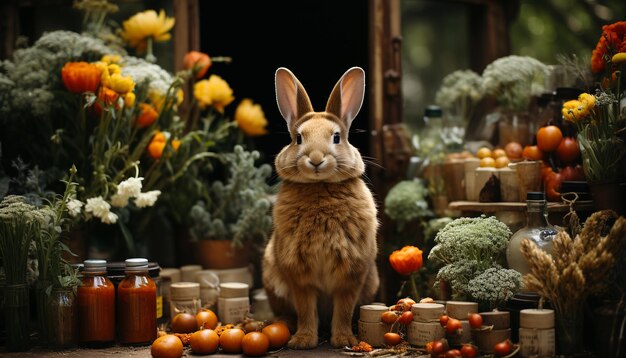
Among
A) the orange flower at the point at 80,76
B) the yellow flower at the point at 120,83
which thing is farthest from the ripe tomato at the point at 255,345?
the orange flower at the point at 80,76

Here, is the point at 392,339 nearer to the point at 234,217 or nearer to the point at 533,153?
the point at 533,153

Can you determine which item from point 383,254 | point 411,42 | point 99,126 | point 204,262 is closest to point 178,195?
point 204,262

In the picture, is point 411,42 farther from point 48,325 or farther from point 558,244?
point 48,325

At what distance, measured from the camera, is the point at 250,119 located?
14.2 feet

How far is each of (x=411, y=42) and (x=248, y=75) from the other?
3.95 ft

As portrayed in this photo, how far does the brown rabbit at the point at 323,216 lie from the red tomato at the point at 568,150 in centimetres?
103

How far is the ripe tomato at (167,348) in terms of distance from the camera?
2.70m

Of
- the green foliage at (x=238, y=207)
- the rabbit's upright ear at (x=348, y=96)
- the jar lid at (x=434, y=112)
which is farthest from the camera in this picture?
the jar lid at (x=434, y=112)

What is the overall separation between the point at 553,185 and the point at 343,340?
1287mm

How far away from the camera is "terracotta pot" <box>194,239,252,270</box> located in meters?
3.96

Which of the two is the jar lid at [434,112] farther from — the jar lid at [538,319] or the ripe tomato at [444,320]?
the jar lid at [538,319]

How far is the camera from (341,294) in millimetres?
2955

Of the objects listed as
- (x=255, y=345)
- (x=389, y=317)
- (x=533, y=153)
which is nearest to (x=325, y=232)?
(x=389, y=317)

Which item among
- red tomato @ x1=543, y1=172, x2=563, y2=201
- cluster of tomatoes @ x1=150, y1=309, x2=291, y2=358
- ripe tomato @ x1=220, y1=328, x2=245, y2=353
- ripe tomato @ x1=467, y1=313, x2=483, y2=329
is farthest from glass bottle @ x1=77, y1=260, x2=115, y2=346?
red tomato @ x1=543, y1=172, x2=563, y2=201
